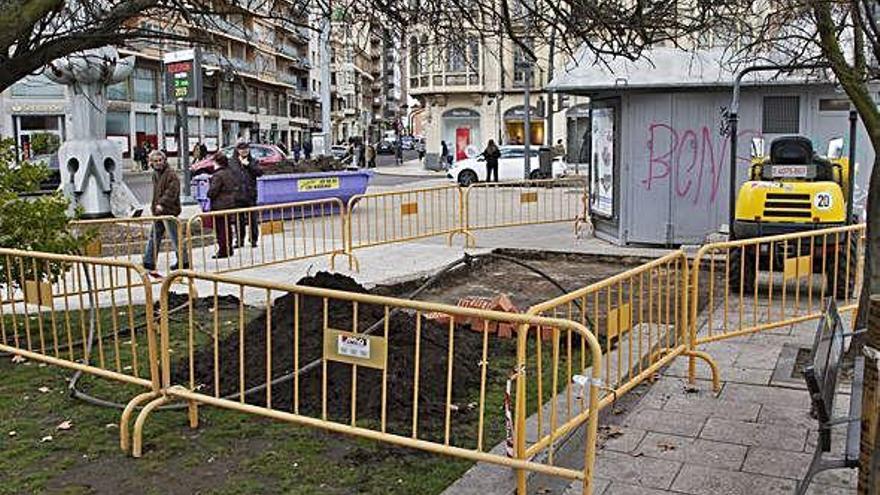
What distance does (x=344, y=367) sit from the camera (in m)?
6.04

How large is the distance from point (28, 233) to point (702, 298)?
22.5ft

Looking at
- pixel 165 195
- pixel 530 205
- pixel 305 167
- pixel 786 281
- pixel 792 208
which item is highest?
pixel 305 167

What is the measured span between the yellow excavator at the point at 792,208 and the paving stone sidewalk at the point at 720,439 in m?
2.88

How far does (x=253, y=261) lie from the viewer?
12.7 metres

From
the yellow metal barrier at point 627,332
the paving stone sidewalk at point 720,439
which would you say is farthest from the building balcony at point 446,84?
the paving stone sidewalk at point 720,439

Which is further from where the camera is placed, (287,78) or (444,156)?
(287,78)

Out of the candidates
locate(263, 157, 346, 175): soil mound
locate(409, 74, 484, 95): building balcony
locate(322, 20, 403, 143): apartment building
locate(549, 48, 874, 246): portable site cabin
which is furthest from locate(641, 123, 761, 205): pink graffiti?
Answer: locate(409, 74, 484, 95): building balcony

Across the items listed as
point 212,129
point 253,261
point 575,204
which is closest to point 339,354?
point 253,261

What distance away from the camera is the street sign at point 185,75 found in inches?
889

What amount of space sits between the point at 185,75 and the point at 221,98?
50483 mm

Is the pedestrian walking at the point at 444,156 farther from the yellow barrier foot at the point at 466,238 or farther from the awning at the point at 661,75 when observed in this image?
the awning at the point at 661,75

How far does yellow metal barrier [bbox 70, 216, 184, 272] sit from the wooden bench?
6446 millimetres

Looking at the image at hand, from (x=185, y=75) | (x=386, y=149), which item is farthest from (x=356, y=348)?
(x=386, y=149)

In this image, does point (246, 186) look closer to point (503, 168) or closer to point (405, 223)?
point (405, 223)
